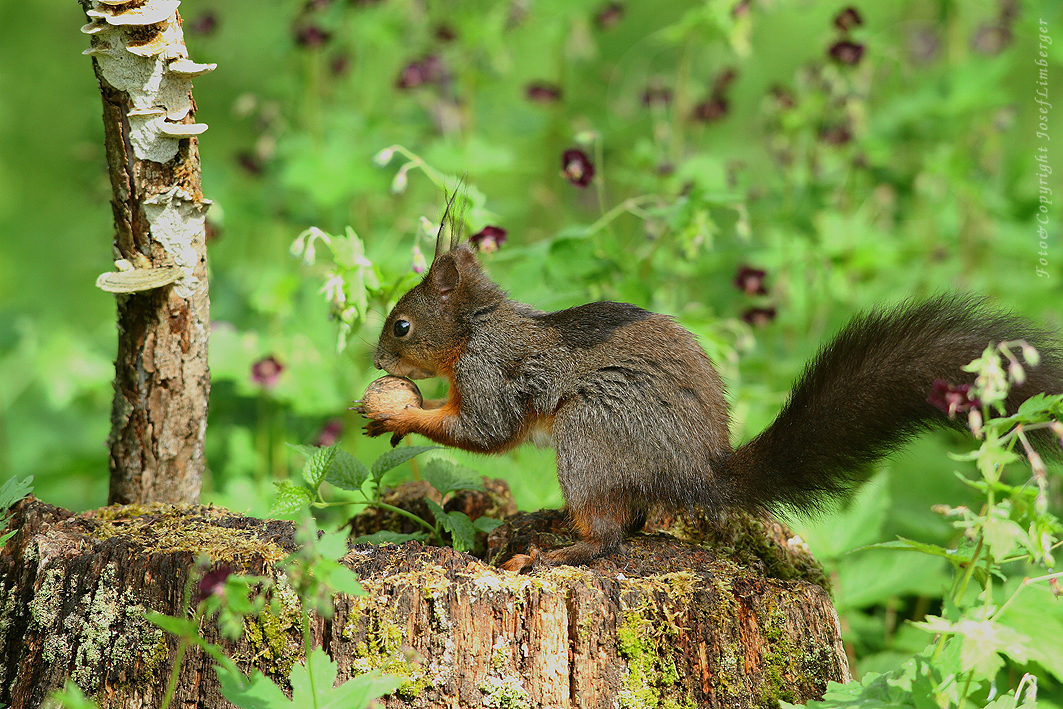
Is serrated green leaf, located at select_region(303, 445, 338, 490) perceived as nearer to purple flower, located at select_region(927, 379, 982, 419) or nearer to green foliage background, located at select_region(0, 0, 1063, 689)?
green foliage background, located at select_region(0, 0, 1063, 689)

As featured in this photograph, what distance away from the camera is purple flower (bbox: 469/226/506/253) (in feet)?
9.76

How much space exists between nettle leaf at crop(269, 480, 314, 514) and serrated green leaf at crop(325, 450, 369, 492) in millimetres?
84

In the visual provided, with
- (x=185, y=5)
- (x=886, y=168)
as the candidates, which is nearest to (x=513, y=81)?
(x=185, y=5)

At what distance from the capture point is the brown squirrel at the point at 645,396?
2.19m

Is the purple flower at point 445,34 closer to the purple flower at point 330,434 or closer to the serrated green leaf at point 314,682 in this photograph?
the purple flower at point 330,434

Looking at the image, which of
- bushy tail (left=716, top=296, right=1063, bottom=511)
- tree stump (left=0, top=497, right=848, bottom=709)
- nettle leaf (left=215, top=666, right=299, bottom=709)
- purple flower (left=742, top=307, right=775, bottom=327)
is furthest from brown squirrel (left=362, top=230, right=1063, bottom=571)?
purple flower (left=742, top=307, right=775, bottom=327)

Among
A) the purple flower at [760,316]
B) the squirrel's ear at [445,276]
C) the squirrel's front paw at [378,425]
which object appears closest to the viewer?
the squirrel's front paw at [378,425]

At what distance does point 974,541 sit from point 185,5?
7.25m

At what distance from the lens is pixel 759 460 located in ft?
7.87

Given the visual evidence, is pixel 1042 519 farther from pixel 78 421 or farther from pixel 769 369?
pixel 78 421

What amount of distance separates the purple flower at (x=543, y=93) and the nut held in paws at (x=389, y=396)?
2.56 m

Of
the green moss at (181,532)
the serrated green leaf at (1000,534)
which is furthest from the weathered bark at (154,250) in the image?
the serrated green leaf at (1000,534)

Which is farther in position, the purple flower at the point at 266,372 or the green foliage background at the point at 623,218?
the purple flower at the point at 266,372

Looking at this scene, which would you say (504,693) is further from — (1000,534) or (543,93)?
(543,93)
